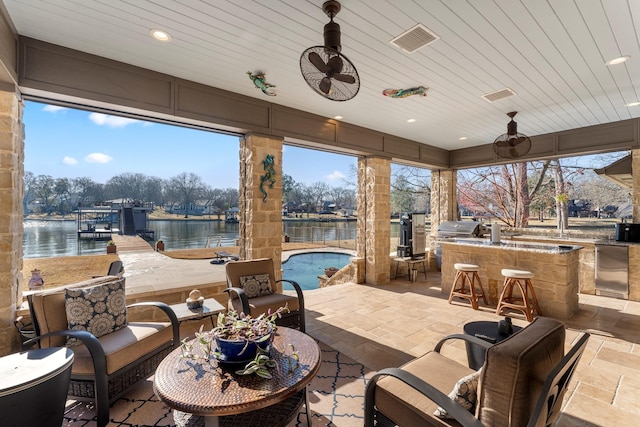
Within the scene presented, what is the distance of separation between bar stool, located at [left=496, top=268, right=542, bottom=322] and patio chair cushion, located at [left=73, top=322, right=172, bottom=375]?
4.08m

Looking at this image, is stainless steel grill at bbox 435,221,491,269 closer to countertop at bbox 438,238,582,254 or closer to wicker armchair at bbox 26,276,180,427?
countertop at bbox 438,238,582,254

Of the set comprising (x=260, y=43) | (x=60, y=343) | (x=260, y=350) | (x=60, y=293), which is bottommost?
(x=60, y=343)

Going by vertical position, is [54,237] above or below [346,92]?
below

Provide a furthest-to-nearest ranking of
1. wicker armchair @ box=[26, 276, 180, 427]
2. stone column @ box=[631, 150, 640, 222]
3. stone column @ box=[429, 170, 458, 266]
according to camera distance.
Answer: stone column @ box=[429, 170, 458, 266]
stone column @ box=[631, 150, 640, 222]
wicker armchair @ box=[26, 276, 180, 427]

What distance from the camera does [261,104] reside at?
160 inches

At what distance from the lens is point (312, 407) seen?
2164mm

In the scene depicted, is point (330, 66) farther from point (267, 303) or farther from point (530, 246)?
Answer: point (530, 246)

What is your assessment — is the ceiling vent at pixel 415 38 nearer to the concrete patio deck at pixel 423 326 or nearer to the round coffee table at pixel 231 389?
the round coffee table at pixel 231 389

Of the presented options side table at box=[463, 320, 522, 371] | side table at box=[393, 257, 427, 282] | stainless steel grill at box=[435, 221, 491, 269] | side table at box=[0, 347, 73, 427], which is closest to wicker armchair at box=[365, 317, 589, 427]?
side table at box=[463, 320, 522, 371]

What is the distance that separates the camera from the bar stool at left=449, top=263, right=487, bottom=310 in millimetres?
4338

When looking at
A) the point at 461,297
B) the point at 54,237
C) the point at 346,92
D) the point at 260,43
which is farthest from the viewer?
the point at 461,297

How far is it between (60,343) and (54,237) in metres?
1.40

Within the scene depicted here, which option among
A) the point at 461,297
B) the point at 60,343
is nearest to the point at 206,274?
the point at 60,343

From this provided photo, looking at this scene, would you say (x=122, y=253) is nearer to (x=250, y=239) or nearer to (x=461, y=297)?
(x=250, y=239)
